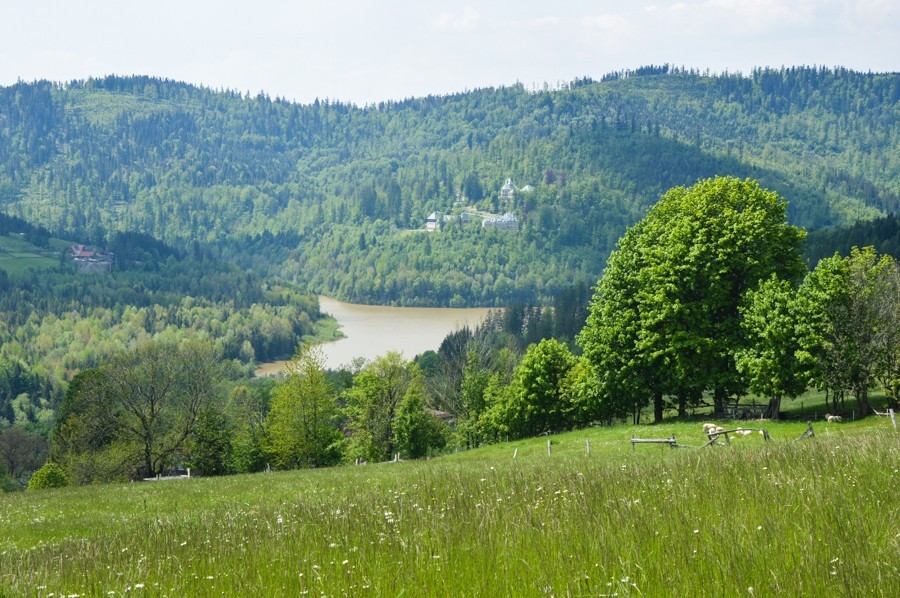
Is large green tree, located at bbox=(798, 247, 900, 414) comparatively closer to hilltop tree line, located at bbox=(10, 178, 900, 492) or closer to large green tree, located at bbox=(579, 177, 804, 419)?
hilltop tree line, located at bbox=(10, 178, 900, 492)

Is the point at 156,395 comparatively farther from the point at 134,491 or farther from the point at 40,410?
the point at 40,410

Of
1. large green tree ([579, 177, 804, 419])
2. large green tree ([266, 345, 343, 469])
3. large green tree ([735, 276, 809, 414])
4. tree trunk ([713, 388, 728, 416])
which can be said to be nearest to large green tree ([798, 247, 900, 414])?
large green tree ([735, 276, 809, 414])

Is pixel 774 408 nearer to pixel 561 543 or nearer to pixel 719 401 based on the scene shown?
pixel 719 401

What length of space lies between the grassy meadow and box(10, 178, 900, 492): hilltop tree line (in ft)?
98.6

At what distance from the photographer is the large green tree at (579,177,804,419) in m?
41.3

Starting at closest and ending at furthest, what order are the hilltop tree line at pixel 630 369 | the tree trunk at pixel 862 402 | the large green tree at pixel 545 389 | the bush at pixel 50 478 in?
the tree trunk at pixel 862 402 < the hilltop tree line at pixel 630 369 < the bush at pixel 50 478 < the large green tree at pixel 545 389

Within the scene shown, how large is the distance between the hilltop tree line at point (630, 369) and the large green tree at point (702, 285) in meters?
0.08

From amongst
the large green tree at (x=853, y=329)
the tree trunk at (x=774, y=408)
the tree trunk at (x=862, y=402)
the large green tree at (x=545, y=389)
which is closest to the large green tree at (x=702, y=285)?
the tree trunk at (x=774, y=408)

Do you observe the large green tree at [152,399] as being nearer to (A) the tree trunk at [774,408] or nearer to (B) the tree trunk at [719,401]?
(B) the tree trunk at [719,401]

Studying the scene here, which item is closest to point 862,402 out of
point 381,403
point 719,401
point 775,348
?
point 775,348

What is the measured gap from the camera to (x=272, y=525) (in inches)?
342

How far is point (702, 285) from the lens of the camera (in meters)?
42.5

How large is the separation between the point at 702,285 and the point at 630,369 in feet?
21.0

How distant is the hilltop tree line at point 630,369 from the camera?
37.2 meters
